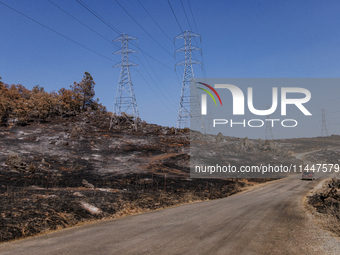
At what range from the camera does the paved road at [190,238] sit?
8.48m

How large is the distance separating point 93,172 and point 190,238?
84.4ft

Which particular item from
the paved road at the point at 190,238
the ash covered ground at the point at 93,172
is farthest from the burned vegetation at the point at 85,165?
the paved road at the point at 190,238

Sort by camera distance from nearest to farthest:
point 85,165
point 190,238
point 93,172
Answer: point 190,238 < point 93,172 < point 85,165

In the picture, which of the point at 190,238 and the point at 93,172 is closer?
the point at 190,238

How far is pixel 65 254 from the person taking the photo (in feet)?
26.2

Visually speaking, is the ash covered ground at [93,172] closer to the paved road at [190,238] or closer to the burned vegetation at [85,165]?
the burned vegetation at [85,165]

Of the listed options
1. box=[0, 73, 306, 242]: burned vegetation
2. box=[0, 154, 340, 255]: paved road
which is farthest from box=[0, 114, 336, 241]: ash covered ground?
box=[0, 154, 340, 255]: paved road

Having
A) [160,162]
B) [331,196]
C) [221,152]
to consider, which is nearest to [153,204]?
[331,196]

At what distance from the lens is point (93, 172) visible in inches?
1287

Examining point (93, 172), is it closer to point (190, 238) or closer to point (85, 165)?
point (85, 165)

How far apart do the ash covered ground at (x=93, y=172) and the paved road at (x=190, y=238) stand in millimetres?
1951

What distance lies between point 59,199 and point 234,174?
32.9 meters

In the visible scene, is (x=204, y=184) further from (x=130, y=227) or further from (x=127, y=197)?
(x=130, y=227)

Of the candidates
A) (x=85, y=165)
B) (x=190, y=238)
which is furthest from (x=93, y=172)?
(x=190, y=238)
